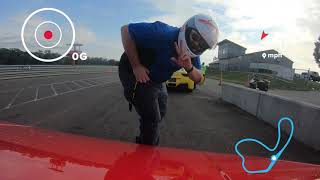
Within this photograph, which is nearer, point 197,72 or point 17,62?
point 197,72

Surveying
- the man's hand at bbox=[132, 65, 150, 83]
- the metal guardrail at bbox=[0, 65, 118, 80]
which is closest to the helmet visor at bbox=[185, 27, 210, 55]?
the man's hand at bbox=[132, 65, 150, 83]

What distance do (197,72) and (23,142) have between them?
236 cm

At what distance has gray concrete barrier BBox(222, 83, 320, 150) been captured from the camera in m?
8.83

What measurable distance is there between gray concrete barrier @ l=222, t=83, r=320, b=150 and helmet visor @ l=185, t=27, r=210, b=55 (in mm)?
4967

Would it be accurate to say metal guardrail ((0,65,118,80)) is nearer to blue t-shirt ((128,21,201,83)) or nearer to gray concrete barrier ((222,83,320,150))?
gray concrete barrier ((222,83,320,150))

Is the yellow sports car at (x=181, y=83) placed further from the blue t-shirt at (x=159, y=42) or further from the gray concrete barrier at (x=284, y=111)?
the blue t-shirt at (x=159, y=42)

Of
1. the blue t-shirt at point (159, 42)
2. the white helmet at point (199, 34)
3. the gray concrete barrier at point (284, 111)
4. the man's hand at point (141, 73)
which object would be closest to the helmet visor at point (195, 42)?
the white helmet at point (199, 34)

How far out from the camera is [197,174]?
2477 mm

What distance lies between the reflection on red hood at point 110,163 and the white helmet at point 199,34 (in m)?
1.41

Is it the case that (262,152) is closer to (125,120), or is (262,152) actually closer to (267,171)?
(125,120)

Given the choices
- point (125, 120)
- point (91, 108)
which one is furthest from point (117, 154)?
point (91, 108)

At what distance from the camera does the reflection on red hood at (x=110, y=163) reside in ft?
7.43

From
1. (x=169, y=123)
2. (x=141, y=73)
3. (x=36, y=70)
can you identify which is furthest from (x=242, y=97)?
(x=36, y=70)

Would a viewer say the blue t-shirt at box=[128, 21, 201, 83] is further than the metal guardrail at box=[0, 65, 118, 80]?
No
